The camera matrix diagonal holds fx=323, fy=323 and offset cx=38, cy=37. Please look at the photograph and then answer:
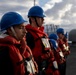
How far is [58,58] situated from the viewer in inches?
384

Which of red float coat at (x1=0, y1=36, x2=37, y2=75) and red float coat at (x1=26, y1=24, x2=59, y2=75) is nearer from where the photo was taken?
red float coat at (x1=0, y1=36, x2=37, y2=75)

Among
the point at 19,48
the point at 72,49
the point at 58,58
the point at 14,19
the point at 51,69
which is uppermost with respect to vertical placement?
the point at 14,19

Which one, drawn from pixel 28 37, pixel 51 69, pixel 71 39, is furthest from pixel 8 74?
pixel 71 39

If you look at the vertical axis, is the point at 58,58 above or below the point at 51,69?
below

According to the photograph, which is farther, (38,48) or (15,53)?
(38,48)

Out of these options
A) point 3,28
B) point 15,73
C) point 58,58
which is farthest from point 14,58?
point 58,58

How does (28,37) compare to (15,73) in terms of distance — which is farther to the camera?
(28,37)

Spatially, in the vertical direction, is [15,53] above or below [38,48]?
above

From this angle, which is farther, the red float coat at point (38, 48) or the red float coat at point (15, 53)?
the red float coat at point (38, 48)

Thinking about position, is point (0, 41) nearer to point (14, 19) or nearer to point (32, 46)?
point (14, 19)

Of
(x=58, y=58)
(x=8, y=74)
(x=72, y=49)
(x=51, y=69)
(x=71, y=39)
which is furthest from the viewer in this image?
(x=71, y=39)

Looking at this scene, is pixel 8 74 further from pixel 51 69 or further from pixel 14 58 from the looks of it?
pixel 51 69

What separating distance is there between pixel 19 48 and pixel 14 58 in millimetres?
267

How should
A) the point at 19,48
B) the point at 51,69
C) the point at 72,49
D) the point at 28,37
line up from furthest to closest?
the point at 72,49
the point at 51,69
the point at 28,37
the point at 19,48
